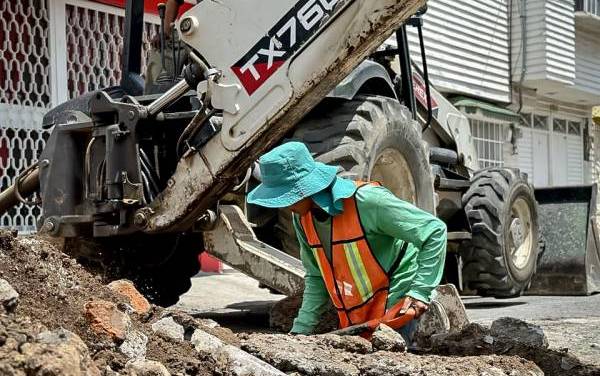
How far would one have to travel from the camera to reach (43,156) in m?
5.62

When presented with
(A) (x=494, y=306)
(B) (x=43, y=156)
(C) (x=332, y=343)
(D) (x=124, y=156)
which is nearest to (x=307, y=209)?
(C) (x=332, y=343)

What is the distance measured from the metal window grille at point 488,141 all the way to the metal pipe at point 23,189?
12216 mm

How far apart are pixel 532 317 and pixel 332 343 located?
471 cm

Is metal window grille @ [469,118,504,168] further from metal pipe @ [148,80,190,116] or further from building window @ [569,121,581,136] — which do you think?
metal pipe @ [148,80,190,116]

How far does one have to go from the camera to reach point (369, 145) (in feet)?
18.9

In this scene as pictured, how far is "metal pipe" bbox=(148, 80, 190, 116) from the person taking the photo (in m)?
5.34

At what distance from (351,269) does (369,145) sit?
6.37 feet

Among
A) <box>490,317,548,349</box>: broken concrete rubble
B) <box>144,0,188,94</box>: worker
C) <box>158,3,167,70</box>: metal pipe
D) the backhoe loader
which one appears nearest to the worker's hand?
<box>490,317,548,349</box>: broken concrete rubble

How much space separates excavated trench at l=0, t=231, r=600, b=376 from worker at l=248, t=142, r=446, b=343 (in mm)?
408

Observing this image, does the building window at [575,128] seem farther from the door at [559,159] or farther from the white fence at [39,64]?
the white fence at [39,64]

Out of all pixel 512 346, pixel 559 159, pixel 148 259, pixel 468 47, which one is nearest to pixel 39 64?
pixel 148 259

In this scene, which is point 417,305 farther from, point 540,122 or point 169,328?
point 540,122

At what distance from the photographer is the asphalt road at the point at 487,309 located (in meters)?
6.43

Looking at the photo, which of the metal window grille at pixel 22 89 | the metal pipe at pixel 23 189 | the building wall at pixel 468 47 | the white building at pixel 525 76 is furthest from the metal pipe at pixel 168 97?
the white building at pixel 525 76
